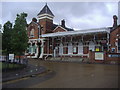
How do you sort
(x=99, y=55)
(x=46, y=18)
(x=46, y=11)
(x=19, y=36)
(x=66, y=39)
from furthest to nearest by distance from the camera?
(x=46, y=11), (x=46, y=18), (x=66, y=39), (x=99, y=55), (x=19, y=36)

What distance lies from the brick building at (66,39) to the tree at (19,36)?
40.2 feet

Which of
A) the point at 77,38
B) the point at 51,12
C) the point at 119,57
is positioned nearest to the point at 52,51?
the point at 77,38

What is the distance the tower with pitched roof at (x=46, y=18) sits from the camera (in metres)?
38.9

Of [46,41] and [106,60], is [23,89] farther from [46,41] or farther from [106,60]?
[46,41]

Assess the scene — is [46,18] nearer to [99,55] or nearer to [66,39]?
[66,39]

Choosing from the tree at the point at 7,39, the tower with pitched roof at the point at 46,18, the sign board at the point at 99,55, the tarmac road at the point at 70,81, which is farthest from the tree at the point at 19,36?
the tower with pitched roof at the point at 46,18

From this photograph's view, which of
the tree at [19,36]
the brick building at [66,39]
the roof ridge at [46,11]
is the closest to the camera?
the tree at [19,36]

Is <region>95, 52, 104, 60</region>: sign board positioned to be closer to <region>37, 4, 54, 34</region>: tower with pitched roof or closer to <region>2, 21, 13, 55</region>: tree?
<region>2, 21, 13, 55</region>: tree

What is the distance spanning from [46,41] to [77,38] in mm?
8596

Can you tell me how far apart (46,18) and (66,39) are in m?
8.04

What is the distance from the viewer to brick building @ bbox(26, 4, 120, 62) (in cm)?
2825

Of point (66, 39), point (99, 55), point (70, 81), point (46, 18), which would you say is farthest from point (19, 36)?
point (46, 18)

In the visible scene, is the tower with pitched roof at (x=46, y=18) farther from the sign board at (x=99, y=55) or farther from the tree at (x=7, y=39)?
the tree at (x=7, y=39)

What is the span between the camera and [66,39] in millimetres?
35594
